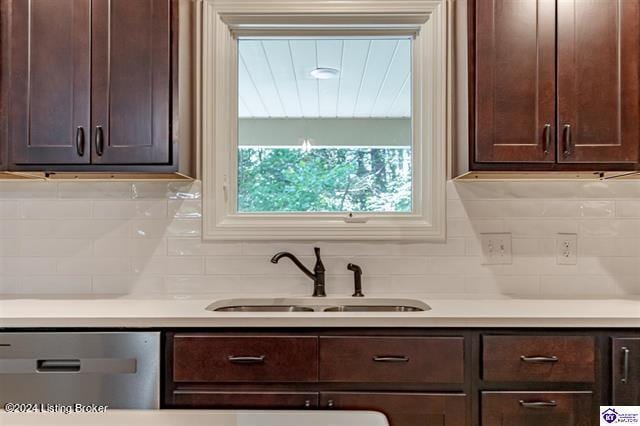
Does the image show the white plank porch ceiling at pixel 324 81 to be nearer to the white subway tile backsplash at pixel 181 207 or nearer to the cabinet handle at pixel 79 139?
the white subway tile backsplash at pixel 181 207

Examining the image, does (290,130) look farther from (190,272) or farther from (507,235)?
(507,235)

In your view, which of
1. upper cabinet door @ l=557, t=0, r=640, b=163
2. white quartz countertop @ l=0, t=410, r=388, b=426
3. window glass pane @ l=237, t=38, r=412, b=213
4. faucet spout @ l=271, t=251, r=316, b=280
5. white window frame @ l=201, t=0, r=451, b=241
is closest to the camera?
white quartz countertop @ l=0, t=410, r=388, b=426

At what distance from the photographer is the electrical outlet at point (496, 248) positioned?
2051 millimetres

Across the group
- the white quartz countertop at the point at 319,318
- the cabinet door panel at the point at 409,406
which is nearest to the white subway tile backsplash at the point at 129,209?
the white quartz countertop at the point at 319,318

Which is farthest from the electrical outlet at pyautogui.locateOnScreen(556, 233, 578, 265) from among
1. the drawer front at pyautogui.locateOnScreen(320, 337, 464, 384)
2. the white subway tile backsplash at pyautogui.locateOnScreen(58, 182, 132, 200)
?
the white subway tile backsplash at pyautogui.locateOnScreen(58, 182, 132, 200)

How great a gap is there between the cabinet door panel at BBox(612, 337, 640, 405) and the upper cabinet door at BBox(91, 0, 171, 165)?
5.70 ft

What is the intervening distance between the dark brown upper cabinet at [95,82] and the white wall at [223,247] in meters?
0.34

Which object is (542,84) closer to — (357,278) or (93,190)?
(357,278)

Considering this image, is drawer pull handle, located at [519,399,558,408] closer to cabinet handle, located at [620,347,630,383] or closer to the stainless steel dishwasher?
cabinet handle, located at [620,347,630,383]

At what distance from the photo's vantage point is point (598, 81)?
172 centimetres

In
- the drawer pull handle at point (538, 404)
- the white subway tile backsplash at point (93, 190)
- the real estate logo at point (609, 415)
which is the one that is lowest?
the real estate logo at point (609, 415)

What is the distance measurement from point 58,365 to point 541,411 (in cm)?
162

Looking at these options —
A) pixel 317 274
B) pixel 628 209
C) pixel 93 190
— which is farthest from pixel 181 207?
pixel 628 209

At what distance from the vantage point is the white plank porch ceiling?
2.15 meters
